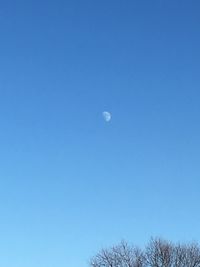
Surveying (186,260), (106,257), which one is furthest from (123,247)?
(186,260)

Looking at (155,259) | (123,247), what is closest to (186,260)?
(155,259)

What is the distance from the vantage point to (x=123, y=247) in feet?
281

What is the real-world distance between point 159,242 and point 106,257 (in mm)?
8512

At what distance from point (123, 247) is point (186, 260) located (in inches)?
395

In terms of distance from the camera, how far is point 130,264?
8238cm

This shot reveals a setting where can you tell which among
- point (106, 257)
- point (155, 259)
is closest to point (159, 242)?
point (155, 259)

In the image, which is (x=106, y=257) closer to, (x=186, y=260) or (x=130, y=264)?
(x=130, y=264)

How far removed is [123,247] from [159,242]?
603cm

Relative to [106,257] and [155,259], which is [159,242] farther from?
[106,257]

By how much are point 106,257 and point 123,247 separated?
2.97 metres

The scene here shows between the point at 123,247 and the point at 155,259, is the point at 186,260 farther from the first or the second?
the point at 123,247

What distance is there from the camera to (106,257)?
85.0m

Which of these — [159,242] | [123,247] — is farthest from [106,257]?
[159,242]

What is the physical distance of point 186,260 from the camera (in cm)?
8075
